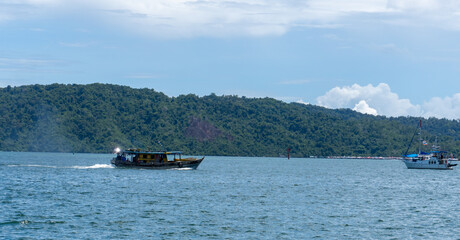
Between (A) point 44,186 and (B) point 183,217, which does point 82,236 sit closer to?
(B) point 183,217

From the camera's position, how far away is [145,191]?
81.1 metres

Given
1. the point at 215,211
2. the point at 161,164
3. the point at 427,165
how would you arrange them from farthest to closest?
the point at 427,165
the point at 161,164
the point at 215,211

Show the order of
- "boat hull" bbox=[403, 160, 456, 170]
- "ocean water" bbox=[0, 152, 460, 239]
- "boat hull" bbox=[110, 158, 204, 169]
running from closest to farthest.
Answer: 1. "ocean water" bbox=[0, 152, 460, 239]
2. "boat hull" bbox=[110, 158, 204, 169]
3. "boat hull" bbox=[403, 160, 456, 170]

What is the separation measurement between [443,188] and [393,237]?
57819mm

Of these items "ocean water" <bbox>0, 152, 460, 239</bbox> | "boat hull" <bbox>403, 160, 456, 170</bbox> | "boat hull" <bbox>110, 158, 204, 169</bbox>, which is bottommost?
"ocean water" <bbox>0, 152, 460, 239</bbox>

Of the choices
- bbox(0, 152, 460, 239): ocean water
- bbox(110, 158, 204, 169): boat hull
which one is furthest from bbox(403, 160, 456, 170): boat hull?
bbox(0, 152, 460, 239): ocean water

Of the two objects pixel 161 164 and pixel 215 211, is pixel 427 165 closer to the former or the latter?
pixel 161 164

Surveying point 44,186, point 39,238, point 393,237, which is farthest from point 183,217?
point 44,186

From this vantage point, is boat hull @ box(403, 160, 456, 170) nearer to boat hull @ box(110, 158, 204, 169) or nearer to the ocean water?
boat hull @ box(110, 158, 204, 169)

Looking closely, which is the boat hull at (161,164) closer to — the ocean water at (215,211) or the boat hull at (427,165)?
the ocean water at (215,211)

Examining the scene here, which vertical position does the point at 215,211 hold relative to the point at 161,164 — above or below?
below

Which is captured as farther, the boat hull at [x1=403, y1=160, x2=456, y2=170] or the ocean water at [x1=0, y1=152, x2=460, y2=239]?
the boat hull at [x1=403, y1=160, x2=456, y2=170]

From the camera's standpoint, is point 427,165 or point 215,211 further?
point 427,165

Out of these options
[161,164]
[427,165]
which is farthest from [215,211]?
[427,165]
